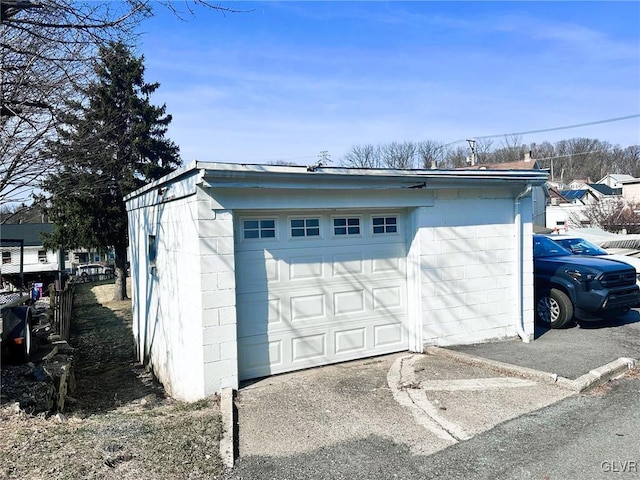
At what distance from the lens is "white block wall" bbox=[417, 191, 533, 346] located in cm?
713

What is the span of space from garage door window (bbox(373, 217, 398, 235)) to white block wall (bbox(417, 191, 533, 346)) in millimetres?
387

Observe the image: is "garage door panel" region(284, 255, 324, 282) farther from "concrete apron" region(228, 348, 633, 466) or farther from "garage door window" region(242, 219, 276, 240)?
"concrete apron" region(228, 348, 633, 466)

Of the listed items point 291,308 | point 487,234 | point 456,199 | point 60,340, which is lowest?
point 60,340

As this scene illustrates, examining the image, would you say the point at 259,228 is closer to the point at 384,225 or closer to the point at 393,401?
the point at 384,225

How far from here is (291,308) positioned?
626 centimetres

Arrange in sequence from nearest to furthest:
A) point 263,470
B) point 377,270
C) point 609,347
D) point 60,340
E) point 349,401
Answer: point 263,470, point 349,401, point 377,270, point 609,347, point 60,340

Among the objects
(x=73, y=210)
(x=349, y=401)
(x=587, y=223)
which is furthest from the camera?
(x=587, y=223)

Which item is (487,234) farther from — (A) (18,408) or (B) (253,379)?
(A) (18,408)

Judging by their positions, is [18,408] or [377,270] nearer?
[18,408]

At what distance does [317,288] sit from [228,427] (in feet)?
7.82

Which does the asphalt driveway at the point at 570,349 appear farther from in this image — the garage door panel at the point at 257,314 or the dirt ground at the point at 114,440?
the dirt ground at the point at 114,440

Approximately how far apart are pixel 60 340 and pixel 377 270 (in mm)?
8269

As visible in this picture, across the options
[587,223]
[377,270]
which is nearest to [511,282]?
[377,270]

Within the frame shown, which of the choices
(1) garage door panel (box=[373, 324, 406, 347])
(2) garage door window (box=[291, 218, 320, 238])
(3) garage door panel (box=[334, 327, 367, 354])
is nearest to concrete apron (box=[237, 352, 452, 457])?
(3) garage door panel (box=[334, 327, 367, 354])
